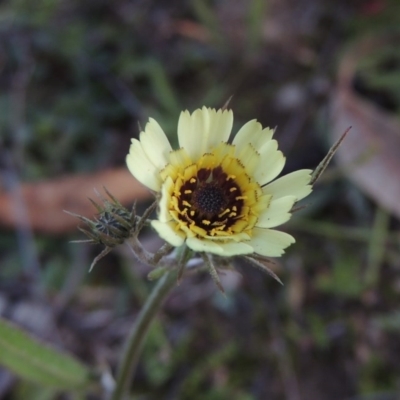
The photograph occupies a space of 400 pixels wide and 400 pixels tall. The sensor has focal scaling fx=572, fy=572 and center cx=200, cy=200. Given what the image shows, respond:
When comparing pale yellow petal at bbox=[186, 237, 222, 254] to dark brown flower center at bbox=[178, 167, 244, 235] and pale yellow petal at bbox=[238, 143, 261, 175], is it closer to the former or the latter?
dark brown flower center at bbox=[178, 167, 244, 235]

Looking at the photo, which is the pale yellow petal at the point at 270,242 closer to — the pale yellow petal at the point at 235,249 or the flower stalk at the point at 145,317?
the pale yellow petal at the point at 235,249

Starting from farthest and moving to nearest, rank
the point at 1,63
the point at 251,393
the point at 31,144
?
the point at 1,63
the point at 31,144
the point at 251,393

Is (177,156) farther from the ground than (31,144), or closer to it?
farther from the ground

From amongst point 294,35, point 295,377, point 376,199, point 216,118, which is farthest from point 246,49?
point 216,118

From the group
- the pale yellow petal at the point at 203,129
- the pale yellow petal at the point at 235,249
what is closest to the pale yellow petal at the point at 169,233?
the pale yellow petal at the point at 235,249

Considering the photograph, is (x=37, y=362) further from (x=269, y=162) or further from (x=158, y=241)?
(x=269, y=162)

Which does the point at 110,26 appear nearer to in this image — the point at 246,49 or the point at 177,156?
the point at 246,49
